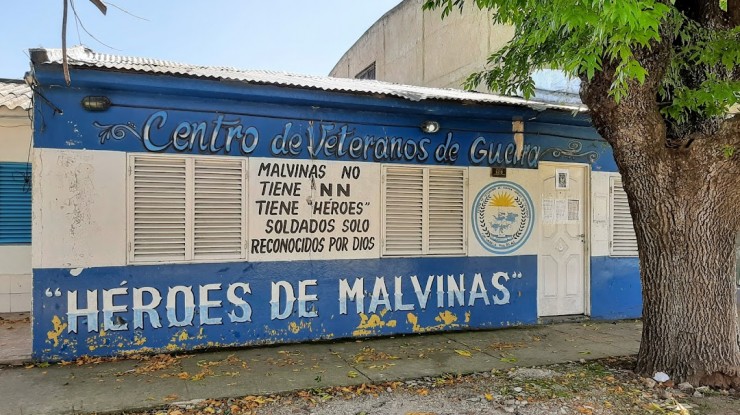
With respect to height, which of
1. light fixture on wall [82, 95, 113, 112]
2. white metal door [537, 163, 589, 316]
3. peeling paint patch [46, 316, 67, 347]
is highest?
light fixture on wall [82, 95, 113, 112]

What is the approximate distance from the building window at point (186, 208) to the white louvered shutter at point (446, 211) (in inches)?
98.1

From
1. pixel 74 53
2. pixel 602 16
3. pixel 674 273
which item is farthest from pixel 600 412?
pixel 74 53

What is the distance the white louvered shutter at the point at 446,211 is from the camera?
689cm

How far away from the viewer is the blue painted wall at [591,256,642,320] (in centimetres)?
786

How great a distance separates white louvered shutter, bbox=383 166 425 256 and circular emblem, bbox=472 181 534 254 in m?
0.85

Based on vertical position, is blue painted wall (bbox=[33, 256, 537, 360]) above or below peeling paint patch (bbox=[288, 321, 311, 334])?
above

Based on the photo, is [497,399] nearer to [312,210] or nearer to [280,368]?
[280,368]

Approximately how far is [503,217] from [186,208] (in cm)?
424

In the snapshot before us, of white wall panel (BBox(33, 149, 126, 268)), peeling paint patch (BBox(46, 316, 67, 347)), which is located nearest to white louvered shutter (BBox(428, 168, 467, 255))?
white wall panel (BBox(33, 149, 126, 268))

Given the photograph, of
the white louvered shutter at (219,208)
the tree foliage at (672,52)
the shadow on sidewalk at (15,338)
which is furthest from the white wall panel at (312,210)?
the shadow on sidewalk at (15,338)

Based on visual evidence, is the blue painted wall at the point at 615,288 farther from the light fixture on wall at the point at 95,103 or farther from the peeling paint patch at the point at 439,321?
the light fixture on wall at the point at 95,103

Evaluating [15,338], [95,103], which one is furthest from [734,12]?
[15,338]

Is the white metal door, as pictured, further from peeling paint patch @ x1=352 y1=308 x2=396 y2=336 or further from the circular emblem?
peeling paint patch @ x1=352 y1=308 x2=396 y2=336

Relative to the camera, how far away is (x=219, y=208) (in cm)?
589
